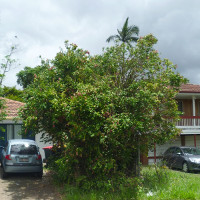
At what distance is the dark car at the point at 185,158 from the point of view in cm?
1543

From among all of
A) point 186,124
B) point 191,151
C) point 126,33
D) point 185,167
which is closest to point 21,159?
point 185,167

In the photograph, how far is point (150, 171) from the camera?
11.0 metres

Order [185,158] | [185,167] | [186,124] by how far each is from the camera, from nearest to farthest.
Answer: [185,167] → [185,158] → [186,124]

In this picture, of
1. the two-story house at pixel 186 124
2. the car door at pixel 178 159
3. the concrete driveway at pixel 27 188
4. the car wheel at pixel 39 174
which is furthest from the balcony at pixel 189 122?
the car wheel at pixel 39 174

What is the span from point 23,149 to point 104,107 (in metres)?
4.82

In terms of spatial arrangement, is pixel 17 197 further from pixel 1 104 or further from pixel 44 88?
pixel 1 104

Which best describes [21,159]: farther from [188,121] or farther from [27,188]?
[188,121]

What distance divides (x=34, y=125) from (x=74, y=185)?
2455mm

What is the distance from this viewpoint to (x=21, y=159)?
11742mm

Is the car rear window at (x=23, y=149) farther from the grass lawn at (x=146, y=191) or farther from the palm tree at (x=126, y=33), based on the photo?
the palm tree at (x=126, y=33)

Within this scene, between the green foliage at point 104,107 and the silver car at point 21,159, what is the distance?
1.11 meters

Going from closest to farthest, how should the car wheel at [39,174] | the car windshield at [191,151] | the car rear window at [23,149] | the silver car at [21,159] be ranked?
the silver car at [21,159] → the car rear window at [23,149] → the car wheel at [39,174] → the car windshield at [191,151]

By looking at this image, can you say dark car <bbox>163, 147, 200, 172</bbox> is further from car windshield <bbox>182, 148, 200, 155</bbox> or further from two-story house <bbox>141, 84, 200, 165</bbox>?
two-story house <bbox>141, 84, 200, 165</bbox>

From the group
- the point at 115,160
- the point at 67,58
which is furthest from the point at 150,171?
the point at 67,58
